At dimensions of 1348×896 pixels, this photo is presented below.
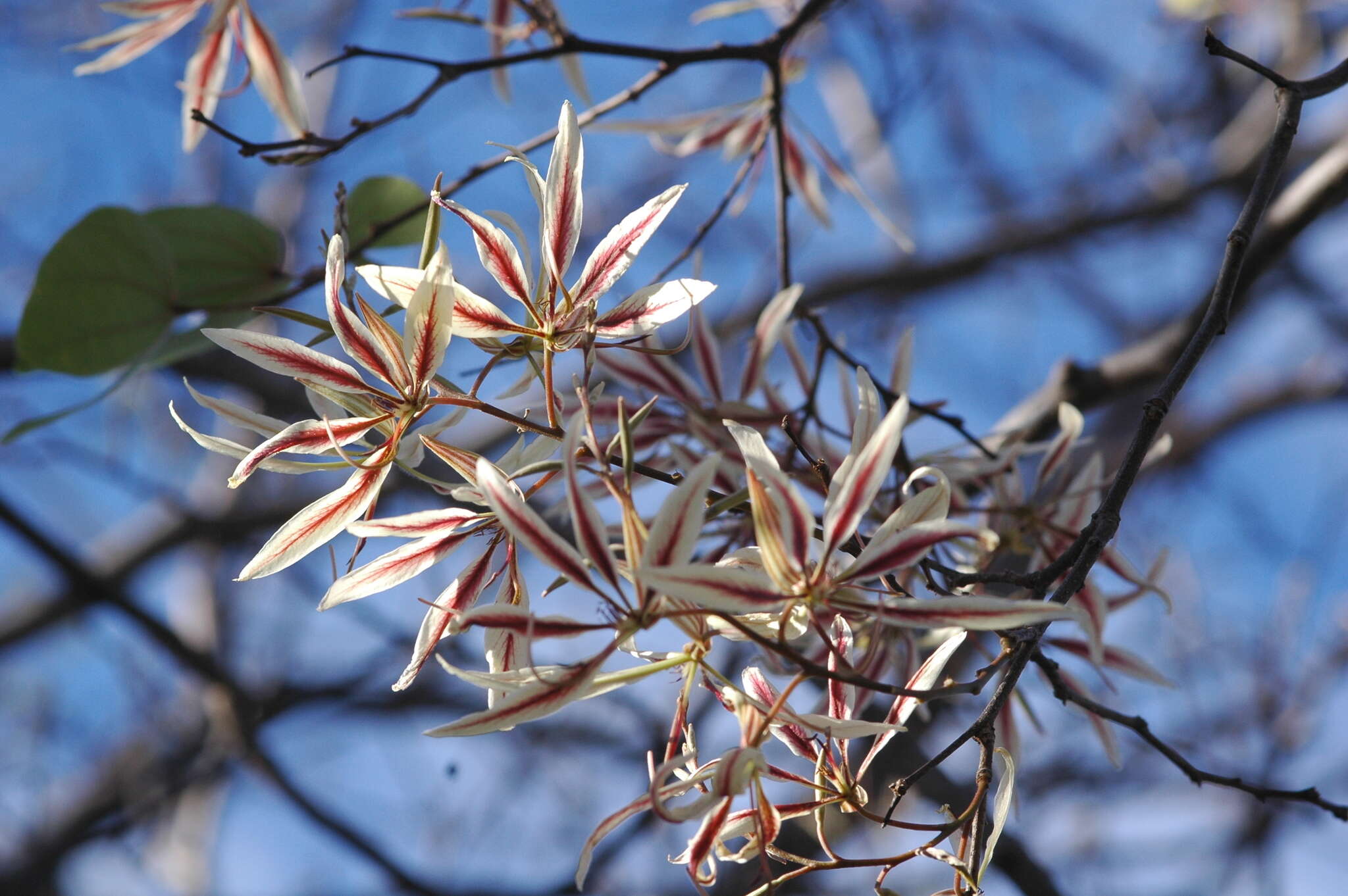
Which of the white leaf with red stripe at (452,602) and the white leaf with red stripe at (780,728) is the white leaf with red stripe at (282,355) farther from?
the white leaf with red stripe at (780,728)

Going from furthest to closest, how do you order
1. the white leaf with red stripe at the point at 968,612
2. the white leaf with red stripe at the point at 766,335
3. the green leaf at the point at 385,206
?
Result: the green leaf at the point at 385,206, the white leaf with red stripe at the point at 766,335, the white leaf with red stripe at the point at 968,612

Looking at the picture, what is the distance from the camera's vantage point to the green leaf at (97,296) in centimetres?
76

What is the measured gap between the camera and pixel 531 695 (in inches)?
16.5

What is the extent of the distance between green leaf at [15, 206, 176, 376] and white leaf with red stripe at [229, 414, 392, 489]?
356 mm

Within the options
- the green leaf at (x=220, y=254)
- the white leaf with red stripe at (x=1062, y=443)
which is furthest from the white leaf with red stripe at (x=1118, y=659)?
the green leaf at (x=220, y=254)

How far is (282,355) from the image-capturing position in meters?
0.49

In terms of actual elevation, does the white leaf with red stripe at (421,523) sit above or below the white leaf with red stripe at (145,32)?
below

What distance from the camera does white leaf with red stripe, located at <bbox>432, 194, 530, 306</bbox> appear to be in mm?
503

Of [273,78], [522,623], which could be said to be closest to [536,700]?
[522,623]

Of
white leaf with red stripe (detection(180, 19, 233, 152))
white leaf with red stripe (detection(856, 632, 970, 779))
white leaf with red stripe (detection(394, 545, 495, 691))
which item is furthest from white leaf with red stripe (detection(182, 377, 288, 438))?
white leaf with red stripe (detection(180, 19, 233, 152))

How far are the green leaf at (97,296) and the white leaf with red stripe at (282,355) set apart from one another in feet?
1.12

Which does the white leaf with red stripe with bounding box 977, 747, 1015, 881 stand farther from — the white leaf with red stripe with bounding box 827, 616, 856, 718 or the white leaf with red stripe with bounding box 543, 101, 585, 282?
the white leaf with red stripe with bounding box 543, 101, 585, 282

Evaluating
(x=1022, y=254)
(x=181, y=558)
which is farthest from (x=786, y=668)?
(x=181, y=558)

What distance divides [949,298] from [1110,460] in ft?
5.14
